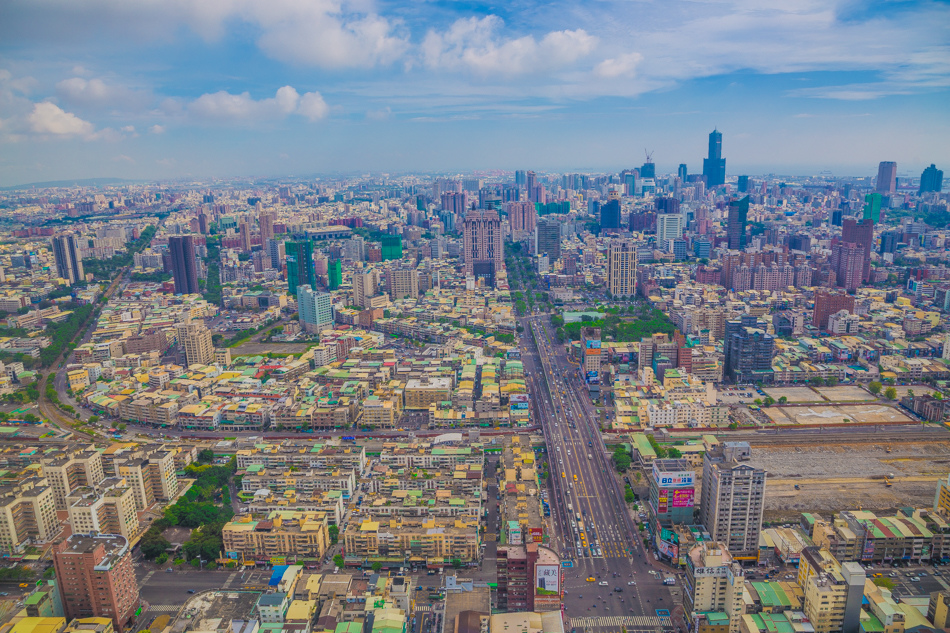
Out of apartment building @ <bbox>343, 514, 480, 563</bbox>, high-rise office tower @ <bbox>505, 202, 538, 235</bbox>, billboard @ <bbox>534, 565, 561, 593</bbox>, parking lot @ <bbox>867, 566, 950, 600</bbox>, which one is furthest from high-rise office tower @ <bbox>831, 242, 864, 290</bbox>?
billboard @ <bbox>534, 565, 561, 593</bbox>

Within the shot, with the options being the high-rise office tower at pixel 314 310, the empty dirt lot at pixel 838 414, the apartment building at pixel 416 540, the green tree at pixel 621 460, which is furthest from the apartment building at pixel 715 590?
the high-rise office tower at pixel 314 310

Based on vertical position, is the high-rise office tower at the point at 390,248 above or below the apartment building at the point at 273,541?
above

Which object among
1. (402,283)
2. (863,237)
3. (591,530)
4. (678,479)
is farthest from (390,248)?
(678,479)

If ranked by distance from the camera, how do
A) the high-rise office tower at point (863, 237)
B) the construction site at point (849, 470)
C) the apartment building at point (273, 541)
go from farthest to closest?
the high-rise office tower at point (863, 237) < the construction site at point (849, 470) < the apartment building at point (273, 541)

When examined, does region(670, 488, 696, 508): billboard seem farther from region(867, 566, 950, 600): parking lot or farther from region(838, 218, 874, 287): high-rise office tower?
region(838, 218, 874, 287): high-rise office tower

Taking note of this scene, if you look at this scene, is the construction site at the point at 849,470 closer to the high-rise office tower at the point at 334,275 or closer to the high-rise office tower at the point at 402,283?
the high-rise office tower at the point at 402,283

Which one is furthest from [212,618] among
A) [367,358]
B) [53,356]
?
[53,356]
